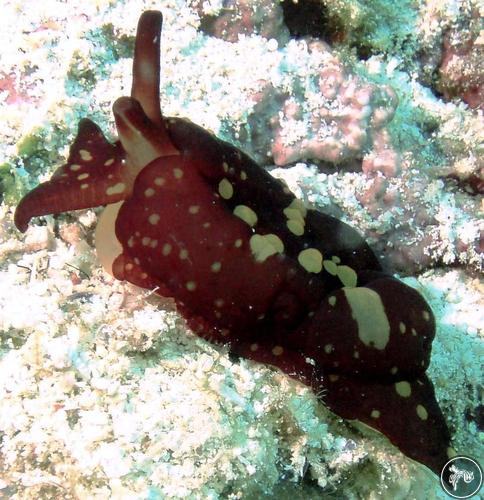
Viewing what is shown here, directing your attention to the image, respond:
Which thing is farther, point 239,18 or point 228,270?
point 239,18

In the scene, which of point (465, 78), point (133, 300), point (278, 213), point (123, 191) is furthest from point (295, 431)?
point (465, 78)

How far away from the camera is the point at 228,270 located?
2.30m

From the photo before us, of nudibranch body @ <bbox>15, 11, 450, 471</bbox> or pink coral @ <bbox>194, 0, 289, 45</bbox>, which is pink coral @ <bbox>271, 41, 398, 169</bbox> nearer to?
pink coral @ <bbox>194, 0, 289, 45</bbox>

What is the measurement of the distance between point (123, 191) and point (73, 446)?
3.66ft

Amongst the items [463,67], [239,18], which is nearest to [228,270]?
[239,18]

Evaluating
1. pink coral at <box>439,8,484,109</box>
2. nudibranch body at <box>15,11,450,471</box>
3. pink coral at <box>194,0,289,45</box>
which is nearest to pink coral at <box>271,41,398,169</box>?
pink coral at <box>194,0,289,45</box>

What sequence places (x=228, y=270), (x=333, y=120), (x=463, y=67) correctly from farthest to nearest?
(x=463, y=67), (x=333, y=120), (x=228, y=270)

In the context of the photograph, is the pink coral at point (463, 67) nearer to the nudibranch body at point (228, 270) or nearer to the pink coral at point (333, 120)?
A: the pink coral at point (333, 120)

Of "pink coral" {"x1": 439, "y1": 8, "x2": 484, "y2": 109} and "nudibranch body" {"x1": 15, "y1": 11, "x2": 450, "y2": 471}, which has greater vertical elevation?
"pink coral" {"x1": 439, "y1": 8, "x2": 484, "y2": 109}

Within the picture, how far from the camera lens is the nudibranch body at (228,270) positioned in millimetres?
2297

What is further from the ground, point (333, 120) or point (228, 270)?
point (333, 120)

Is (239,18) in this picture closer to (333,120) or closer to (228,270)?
(333,120)

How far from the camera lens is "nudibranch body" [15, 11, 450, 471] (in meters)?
2.30

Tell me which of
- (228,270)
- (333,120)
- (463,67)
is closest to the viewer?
(228,270)
